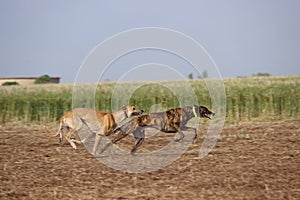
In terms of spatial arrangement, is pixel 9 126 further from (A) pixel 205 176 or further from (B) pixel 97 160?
(A) pixel 205 176

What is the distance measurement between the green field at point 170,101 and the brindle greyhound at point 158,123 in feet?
24.3

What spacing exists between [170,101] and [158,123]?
993 cm

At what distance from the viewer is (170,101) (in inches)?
831

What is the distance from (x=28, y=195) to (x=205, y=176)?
295cm

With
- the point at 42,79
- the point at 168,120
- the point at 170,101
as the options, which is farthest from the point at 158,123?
the point at 42,79

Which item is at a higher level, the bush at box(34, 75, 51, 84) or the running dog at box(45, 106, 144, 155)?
the bush at box(34, 75, 51, 84)

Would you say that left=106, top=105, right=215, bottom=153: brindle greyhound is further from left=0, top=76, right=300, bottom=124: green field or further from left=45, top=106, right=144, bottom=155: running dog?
left=0, top=76, right=300, bottom=124: green field

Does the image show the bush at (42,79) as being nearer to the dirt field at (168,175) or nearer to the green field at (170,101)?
the green field at (170,101)

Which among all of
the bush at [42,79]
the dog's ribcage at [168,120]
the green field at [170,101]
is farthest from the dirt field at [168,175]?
the bush at [42,79]

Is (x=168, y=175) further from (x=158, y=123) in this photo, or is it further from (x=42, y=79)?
(x=42, y=79)

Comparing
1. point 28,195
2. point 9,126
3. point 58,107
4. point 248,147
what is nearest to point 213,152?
point 248,147

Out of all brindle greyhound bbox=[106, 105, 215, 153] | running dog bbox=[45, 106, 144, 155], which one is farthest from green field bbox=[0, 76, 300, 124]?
running dog bbox=[45, 106, 144, 155]

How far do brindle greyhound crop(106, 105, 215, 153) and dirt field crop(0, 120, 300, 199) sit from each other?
69 cm

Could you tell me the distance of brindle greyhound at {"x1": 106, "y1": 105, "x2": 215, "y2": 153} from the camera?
10891mm
